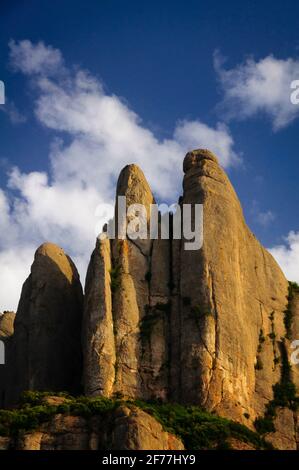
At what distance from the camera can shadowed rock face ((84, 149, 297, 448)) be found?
82.7 metres

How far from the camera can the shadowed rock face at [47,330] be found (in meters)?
88.8

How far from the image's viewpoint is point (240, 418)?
82.2 meters

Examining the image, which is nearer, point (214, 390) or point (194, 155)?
point (214, 390)

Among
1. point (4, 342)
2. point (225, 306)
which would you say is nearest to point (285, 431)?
point (225, 306)

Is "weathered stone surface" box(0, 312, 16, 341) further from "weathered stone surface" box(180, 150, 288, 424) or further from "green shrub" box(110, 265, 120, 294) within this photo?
"weathered stone surface" box(180, 150, 288, 424)

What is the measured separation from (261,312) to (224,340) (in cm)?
874

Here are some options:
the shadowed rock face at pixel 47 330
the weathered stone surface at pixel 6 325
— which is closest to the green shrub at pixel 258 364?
the shadowed rock face at pixel 47 330
